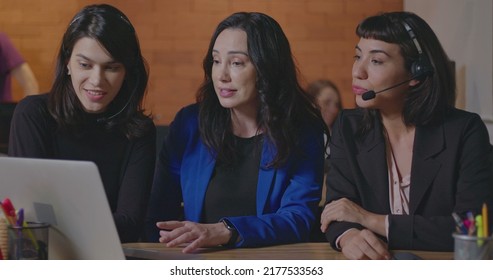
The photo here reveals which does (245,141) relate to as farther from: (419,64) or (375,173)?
(419,64)

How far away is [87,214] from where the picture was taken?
4.62 feet

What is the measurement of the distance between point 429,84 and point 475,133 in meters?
0.16

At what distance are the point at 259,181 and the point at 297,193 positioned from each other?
0.33ft

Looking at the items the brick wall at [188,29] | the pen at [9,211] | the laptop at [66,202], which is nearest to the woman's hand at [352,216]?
the laptop at [66,202]

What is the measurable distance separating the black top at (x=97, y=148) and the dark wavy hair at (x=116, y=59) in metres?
0.03

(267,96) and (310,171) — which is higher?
(267,96)

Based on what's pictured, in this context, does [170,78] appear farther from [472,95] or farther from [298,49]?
[472,95]

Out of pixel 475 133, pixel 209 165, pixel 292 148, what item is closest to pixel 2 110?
pixel 209 165

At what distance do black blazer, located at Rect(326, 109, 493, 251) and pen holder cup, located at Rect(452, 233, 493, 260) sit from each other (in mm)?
393

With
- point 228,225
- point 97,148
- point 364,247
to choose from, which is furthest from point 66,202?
point 97,148

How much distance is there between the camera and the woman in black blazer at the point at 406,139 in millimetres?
1953

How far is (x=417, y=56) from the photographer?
2.01 metres

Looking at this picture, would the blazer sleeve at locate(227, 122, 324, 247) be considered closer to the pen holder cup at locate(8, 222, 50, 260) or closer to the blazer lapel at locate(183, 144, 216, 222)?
the blazer lapel at locate(183, 144, 216, 222)
